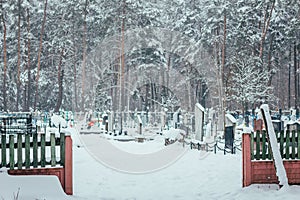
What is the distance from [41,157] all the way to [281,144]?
4.59m

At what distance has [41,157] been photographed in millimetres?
6664

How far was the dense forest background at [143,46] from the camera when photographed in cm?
3022

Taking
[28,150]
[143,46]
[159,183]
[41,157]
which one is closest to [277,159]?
[159,183]

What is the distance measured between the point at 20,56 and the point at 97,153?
75.4ft

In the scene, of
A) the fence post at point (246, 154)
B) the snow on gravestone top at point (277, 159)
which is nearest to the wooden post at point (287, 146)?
the snow on gravestone top at point (277, 159)

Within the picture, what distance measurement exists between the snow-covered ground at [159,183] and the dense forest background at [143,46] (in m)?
17.5

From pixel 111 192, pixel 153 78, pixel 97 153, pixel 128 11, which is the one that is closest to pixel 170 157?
pixel 97 153

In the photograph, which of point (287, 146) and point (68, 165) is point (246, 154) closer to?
point (287, 146)

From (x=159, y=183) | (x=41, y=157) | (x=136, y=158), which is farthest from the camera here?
(x=136, y=158)

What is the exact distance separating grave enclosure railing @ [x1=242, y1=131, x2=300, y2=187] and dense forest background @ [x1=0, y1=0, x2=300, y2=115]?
2007cm

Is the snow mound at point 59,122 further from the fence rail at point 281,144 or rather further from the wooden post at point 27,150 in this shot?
the fence rail at point 281,144

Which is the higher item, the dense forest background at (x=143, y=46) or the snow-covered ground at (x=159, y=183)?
the dense forest background at (x=143, y=46)

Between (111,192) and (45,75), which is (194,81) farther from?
(111,192)

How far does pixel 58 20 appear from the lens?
3412cm
